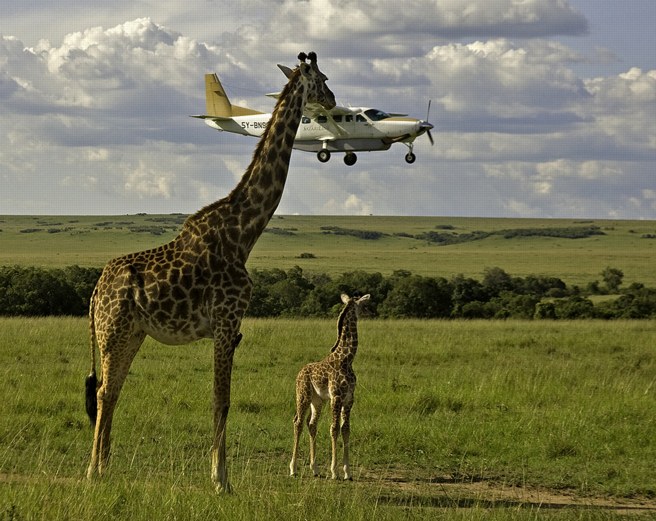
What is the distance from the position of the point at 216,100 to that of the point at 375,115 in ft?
37.8

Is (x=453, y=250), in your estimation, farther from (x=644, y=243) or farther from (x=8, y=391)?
(x=8, y=391)

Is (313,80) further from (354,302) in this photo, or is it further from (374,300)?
(374,300)

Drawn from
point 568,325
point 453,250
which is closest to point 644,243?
point 453,250

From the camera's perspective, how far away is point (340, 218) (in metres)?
200

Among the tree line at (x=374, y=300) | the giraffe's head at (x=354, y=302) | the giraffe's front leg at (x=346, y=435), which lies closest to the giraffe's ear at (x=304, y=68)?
the giraffe's head at (x=354, y=302)

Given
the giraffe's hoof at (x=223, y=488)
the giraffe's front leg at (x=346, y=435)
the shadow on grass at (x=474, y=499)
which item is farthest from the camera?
the giraffe's front leg at (x=346, y=435)

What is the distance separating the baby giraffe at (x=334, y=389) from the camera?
967 cm

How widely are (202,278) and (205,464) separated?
2.10 metres

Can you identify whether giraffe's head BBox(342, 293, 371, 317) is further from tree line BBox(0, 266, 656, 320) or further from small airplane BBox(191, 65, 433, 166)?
small airplane BBox(191, 65, 433, 166)

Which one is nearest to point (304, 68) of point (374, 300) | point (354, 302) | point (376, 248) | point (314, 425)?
point (354, 302)

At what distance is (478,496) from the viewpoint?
9250 mm

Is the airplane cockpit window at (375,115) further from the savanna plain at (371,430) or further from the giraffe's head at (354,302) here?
the giraffe's head at (354,302)

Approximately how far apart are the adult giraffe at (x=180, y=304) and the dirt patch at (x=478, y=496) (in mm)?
1609

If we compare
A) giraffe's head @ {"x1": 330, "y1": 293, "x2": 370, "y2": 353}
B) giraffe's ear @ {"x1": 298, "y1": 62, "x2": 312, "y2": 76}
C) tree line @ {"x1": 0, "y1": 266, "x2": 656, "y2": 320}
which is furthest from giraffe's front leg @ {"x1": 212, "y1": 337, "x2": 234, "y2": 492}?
tree line @ {"x1": 0, "y1": 266, "x2": 656, "y2": 320}
